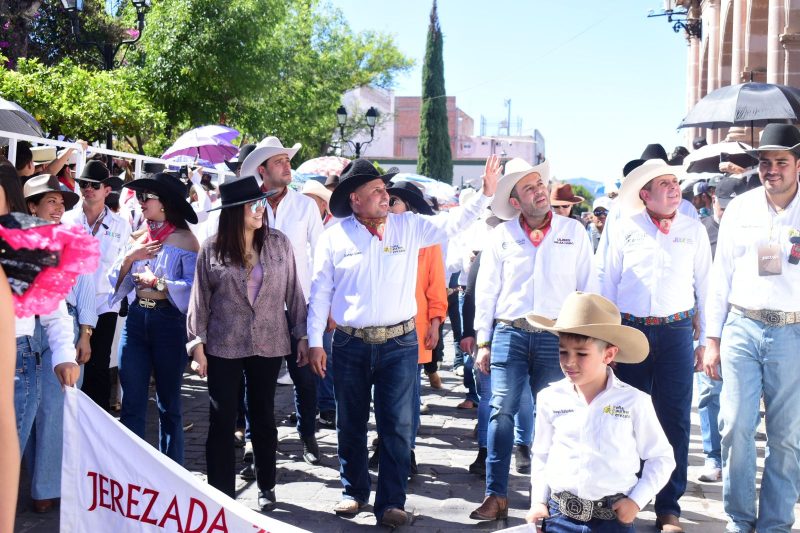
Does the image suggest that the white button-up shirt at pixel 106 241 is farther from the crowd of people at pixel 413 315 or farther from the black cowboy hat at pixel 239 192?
the black cowboy hat at pixel 239 192

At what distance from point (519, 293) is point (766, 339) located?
1.56 meters

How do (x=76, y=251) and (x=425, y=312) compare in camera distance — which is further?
(x=425, y=312)

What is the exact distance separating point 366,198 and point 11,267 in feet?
12.7

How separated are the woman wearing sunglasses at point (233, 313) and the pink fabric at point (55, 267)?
3439 mm

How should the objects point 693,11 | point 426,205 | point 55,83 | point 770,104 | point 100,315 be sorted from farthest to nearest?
point 693,11, point 55,83, point 770,104, point 100,315, point 426,205

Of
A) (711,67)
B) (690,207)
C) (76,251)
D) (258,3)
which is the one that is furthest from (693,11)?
(76,251)

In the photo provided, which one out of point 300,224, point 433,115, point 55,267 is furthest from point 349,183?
point 433,115

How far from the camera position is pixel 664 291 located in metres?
6.24

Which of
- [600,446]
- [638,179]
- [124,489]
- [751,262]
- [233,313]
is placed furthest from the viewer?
[638,179]

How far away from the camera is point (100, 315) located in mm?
7848

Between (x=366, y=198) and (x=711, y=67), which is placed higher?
(x=711, y=67)

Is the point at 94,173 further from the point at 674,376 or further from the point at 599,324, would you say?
the point at 599,324

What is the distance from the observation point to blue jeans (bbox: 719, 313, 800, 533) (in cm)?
567

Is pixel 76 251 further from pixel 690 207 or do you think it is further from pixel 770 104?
pixel 770 104
